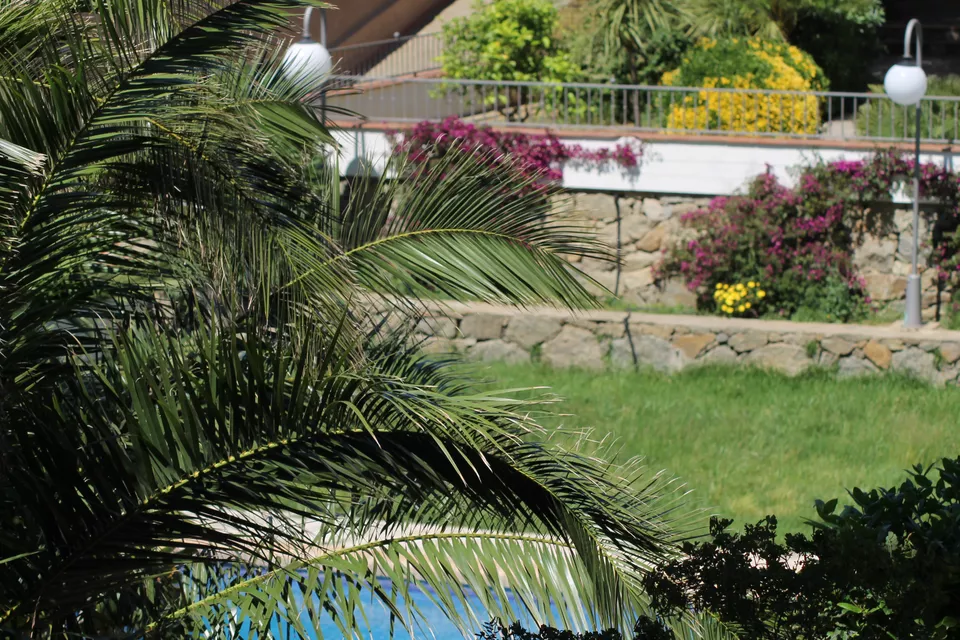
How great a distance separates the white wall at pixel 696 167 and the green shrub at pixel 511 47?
3.01 meters

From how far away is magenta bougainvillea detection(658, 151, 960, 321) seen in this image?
11531mm

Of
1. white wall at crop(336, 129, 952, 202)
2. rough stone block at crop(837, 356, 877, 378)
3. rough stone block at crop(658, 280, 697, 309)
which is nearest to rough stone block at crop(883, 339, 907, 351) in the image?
rough stone block at crop(837, 356, 877, 378)

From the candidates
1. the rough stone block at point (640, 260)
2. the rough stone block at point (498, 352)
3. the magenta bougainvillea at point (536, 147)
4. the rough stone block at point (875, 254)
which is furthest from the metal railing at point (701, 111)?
the rough stone block at point (498, 352)

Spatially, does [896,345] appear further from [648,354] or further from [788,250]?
[648,354]

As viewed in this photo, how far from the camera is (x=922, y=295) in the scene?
1177 centimetres

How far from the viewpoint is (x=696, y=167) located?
12258 millimetres

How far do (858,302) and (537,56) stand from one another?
5.91 metres

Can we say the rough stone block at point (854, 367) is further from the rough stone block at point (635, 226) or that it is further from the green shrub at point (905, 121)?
the rough stone block at point (635, 226)

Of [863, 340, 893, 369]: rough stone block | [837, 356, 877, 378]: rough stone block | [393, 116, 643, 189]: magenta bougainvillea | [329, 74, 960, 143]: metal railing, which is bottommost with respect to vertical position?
[837, 356, 877, 378]: rough stone block

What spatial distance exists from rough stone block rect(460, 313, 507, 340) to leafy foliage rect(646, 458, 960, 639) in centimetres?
868

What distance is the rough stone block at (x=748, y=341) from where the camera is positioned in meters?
11.2

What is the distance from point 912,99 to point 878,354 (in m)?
2.35

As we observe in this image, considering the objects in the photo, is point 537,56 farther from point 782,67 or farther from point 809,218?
point 809,218

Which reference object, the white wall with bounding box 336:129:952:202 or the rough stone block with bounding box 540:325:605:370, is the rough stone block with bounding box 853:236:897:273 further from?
the rough stone block with bounding box 540:325:605:370
